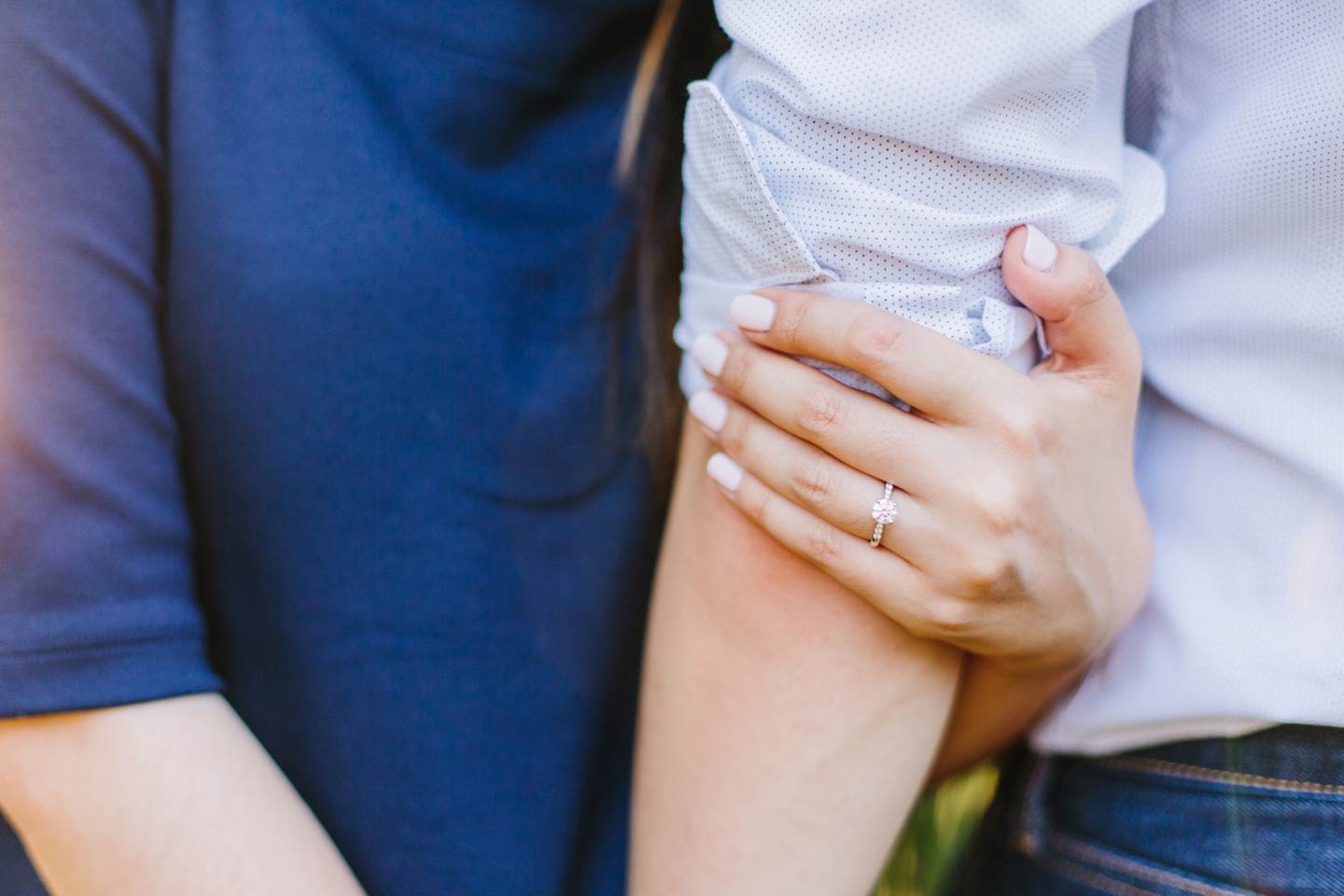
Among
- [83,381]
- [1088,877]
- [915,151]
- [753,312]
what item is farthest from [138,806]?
[1088,877]

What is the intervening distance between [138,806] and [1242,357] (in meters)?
1.08

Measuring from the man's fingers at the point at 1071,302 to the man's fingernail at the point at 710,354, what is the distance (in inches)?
10.1

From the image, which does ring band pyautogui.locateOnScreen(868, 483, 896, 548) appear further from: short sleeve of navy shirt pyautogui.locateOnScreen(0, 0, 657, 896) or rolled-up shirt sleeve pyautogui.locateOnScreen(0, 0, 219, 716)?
rolled-up shirt sleeve pyautogui.locateOnScreen(0, 0, 219, 716)

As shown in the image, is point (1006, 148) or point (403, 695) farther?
point (403, 695)

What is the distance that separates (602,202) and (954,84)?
0.45 metres

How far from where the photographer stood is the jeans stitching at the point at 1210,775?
0.81 m

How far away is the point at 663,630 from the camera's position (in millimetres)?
850

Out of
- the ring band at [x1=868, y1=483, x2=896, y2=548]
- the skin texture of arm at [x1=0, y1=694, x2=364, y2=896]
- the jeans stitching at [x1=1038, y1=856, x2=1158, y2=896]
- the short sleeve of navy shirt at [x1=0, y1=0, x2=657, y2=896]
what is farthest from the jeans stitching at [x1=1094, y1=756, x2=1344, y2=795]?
the skin texture of arm at [x1=0, y1=694, x2=364, y2=896]

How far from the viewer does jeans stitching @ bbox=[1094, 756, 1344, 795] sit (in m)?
0.81

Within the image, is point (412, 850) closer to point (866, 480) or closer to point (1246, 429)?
point (866, 480)

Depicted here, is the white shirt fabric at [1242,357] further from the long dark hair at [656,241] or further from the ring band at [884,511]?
the long dark hair at [656,241]

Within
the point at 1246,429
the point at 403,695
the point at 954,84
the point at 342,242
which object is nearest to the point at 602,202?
the point at 342,242

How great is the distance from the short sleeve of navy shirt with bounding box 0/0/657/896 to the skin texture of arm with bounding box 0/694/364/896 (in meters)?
0.03

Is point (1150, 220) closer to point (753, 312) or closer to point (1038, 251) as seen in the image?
point (1038, 251)
